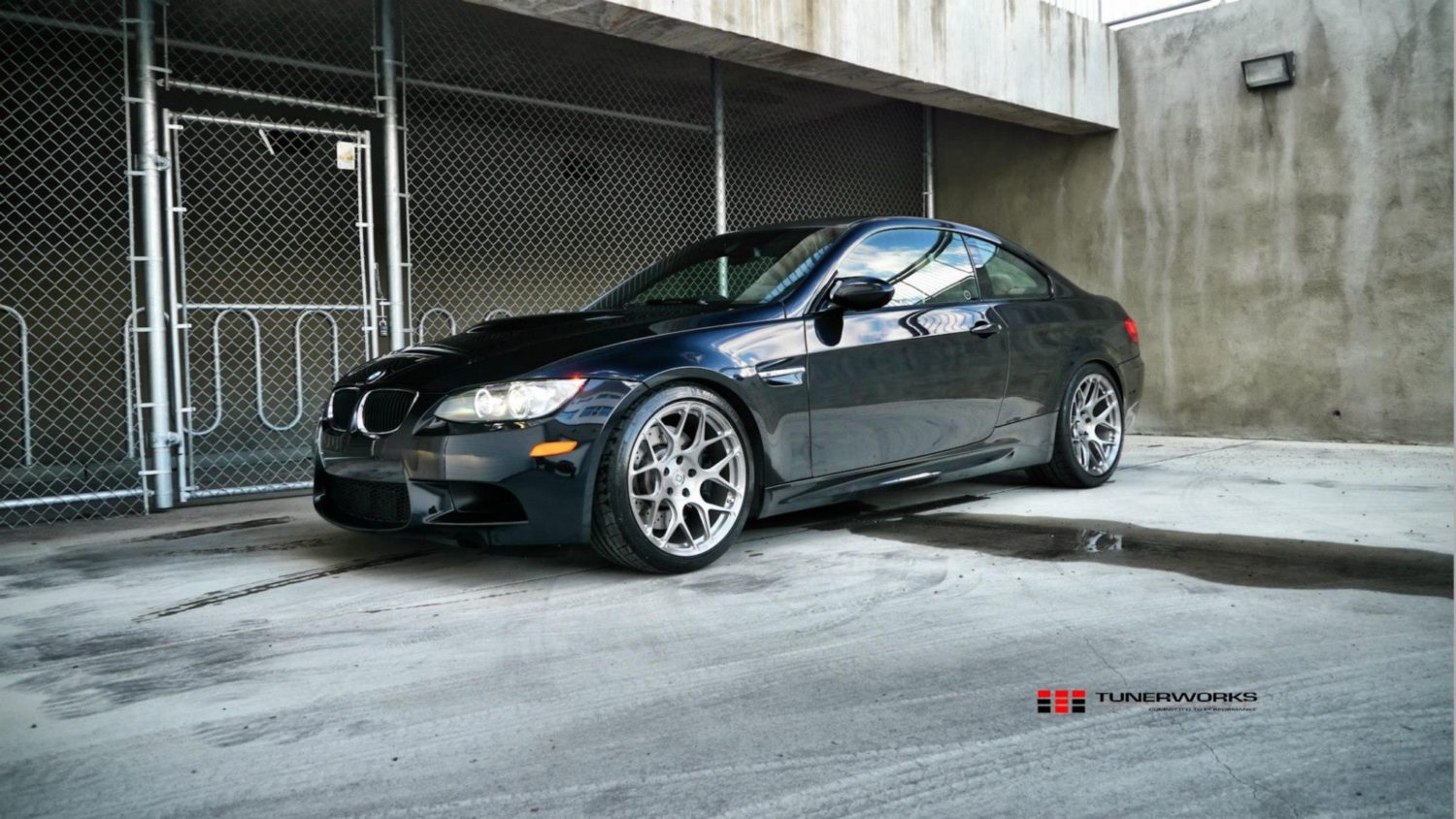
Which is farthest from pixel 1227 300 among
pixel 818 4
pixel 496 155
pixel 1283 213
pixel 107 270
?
pixel 107 270

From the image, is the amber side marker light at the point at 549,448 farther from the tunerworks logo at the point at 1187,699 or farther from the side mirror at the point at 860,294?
the tunerworks logo at the point at 1187,699

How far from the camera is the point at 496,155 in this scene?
13133 mm

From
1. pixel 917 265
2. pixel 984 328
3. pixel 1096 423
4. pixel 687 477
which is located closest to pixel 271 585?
pixel 687 477

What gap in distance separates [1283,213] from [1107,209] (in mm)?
1582

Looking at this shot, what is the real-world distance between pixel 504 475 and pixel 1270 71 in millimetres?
7730

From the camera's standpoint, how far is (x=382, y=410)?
4.02m

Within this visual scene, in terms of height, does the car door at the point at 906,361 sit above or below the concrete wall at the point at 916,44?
below

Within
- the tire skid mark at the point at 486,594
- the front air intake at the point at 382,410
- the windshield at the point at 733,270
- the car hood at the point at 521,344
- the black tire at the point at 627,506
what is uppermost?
the windshield at the point at 733,270

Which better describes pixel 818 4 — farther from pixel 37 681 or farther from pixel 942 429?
pixel 37 681

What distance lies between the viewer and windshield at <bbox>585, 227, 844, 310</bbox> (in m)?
4.55

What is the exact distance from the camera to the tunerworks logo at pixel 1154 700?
2465 mm

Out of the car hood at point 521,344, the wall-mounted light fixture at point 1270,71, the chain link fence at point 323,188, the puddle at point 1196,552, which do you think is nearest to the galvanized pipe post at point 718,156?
the chain link fence at point 323,188

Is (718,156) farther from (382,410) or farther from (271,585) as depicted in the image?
(271,585)

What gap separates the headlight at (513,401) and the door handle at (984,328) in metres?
2.14
